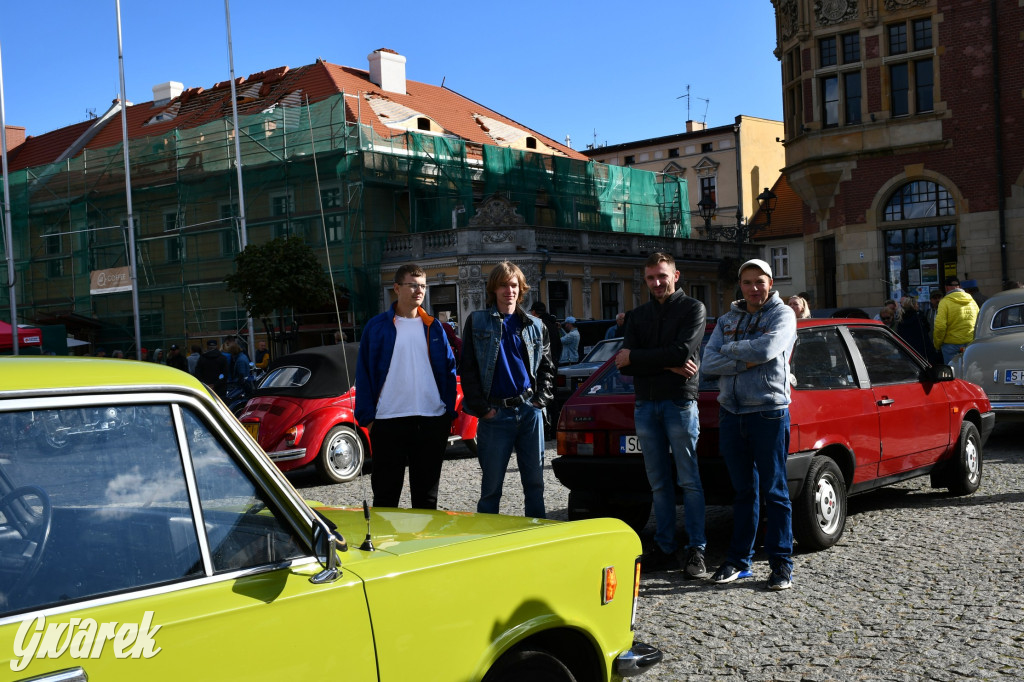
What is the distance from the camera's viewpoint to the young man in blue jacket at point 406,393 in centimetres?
627

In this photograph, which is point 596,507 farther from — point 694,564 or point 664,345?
point 664,345

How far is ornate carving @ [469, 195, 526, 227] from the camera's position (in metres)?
39.5

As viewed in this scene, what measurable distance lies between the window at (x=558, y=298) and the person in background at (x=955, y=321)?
26601mm

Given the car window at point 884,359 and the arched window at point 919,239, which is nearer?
the car window at point 884,359

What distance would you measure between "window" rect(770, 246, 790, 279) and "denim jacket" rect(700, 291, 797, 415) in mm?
51369

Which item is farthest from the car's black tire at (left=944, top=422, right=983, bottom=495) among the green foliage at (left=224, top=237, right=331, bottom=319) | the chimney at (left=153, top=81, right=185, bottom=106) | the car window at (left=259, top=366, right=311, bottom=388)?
the chimney at (left=153, top=81, right=185, bottom=106)

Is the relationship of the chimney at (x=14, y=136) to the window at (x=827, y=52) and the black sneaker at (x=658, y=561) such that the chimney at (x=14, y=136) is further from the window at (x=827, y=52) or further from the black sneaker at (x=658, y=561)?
the black sneaker at (x=658, y=561)

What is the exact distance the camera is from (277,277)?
109 ft

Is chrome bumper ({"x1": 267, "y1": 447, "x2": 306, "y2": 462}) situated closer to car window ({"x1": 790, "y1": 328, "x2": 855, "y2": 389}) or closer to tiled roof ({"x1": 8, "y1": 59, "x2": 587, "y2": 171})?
car window ({"x1": 790, "y1": 328, "x2": 855, "y2": 389})

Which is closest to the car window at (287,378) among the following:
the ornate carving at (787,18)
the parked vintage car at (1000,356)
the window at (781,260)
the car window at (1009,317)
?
the parked vintage car at (1000,356)

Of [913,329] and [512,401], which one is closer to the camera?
[512,401]

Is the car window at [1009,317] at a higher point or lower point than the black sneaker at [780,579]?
higher

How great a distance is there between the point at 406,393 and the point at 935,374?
466cm

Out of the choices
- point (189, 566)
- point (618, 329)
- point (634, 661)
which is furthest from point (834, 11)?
point (189, 566)
